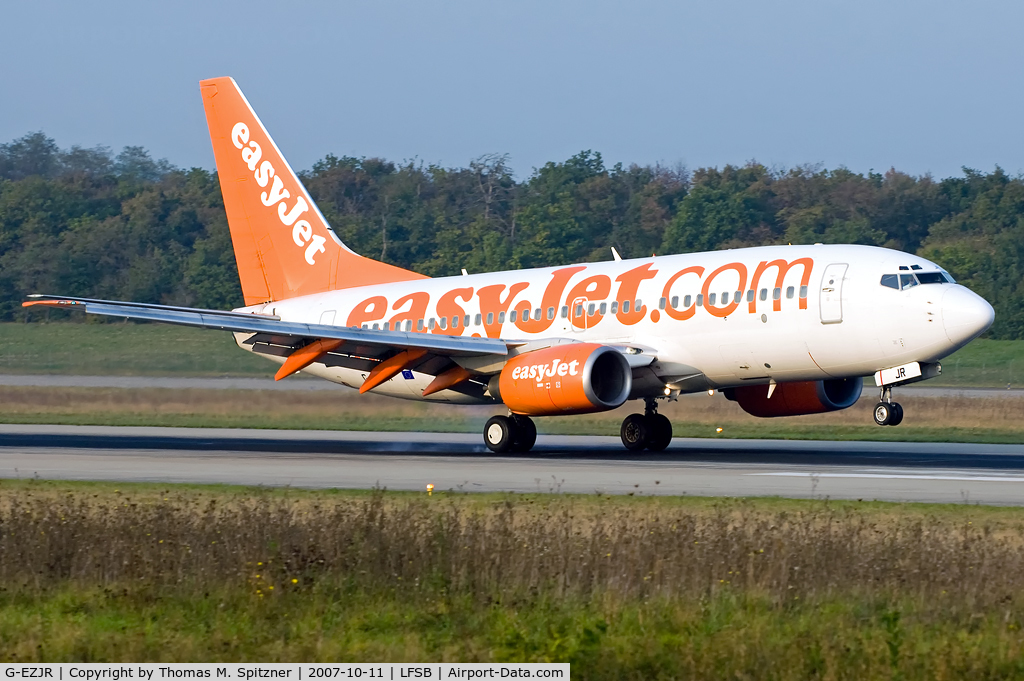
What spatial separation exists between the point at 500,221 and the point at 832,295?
63554 millimetres

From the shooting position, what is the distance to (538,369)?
25922 mm

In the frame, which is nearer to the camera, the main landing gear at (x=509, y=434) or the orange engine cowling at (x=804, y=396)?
the main landing gear at (x=509, y=434)

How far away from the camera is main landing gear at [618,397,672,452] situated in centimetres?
2886

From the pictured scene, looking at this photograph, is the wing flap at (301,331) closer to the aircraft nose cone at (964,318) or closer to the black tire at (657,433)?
the black tire at (657,433)

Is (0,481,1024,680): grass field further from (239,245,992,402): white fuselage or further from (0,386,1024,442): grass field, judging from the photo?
(0,386,1024,442): grass field

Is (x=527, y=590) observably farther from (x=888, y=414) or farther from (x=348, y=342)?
(x=348, y=342)

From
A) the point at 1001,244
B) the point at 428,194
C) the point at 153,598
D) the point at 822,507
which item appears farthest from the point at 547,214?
the point at 153,598

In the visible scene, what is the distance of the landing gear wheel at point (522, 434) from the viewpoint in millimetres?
28078

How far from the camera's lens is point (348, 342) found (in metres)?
28.0

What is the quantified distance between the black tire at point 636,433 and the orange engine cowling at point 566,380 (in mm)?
2520

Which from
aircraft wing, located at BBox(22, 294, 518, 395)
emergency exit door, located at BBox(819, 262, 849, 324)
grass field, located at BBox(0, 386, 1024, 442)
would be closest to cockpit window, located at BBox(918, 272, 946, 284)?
emergency exit door, located at BBox(819, 262, 849, 324)

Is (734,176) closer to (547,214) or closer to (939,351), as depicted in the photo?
(547,214)

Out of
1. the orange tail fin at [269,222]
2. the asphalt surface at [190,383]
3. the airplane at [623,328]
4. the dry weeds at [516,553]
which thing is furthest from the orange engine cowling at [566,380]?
the asphalt surface at [190,383]

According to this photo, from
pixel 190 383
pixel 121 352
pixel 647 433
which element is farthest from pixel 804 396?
pixel 121 352
